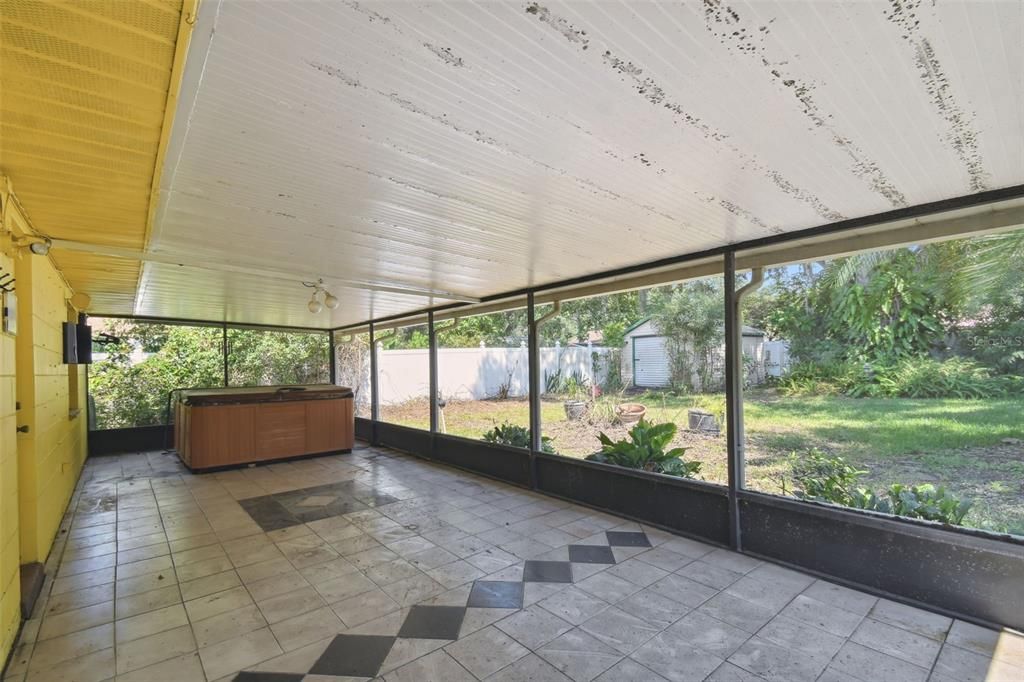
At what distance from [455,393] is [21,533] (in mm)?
8518

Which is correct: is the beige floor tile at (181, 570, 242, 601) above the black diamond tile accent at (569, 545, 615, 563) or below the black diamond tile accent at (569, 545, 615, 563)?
above

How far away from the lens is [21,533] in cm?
289

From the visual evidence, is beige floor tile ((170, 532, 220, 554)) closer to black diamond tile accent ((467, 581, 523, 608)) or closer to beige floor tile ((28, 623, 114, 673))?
beige floor tile ((28, 623, 114, 673))

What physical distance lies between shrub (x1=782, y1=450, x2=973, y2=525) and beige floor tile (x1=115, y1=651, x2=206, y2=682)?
3.64 m

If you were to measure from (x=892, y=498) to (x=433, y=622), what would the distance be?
3059 millimetres

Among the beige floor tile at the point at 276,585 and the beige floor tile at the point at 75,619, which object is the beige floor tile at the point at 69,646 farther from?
the beige floor tile at the point at 276,585

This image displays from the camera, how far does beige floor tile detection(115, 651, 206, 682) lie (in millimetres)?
2041

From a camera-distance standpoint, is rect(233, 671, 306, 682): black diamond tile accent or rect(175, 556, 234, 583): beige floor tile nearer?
rect(233, 671, 306, 682): black diamond tile accent

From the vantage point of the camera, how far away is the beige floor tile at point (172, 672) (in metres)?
2.04

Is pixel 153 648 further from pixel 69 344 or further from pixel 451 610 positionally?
pixel 69 344

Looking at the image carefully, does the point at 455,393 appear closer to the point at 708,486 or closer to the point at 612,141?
the point at 708,486

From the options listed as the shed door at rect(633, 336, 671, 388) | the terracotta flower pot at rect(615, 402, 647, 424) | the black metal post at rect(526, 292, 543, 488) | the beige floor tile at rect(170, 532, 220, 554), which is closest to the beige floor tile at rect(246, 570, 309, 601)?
the beige floor tile at rect(170, 532, 220, 554)

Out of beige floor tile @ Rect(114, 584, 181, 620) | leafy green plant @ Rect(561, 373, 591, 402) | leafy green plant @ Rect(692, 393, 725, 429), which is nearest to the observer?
beige floor tile @ Rect(114, 584, 181, 620)

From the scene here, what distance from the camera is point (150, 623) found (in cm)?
251
